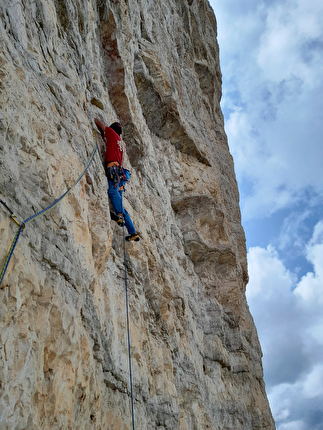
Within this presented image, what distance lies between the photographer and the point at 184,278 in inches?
383

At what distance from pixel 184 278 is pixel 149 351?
3.56 m

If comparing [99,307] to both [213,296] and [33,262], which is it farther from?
[213,296]

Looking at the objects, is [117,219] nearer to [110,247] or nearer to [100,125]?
[110,247]

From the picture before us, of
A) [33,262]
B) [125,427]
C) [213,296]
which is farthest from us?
[213,296]

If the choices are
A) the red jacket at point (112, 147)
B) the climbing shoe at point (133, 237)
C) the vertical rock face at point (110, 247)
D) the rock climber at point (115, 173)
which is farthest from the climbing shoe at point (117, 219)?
the red jacket at point (112, 147)

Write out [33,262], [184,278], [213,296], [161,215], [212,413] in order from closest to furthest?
1. [33,262]
2. [212,413]
3. [161,215]
4. [184,278]
5. [213,296]

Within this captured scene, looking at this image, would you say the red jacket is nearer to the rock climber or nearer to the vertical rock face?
the rock climber

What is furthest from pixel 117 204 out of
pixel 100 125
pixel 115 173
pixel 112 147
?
pixel 100 125

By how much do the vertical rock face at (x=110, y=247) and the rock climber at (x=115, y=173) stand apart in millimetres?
261

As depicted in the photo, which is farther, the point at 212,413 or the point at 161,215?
the point at 161,215

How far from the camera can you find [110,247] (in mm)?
5598

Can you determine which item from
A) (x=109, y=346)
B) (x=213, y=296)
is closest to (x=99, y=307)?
(x=109, y=346)

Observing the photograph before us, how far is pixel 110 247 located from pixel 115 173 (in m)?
1.61

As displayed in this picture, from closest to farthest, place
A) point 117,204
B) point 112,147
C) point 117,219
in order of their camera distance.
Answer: point 117,219
point 117,204
point 112,147
